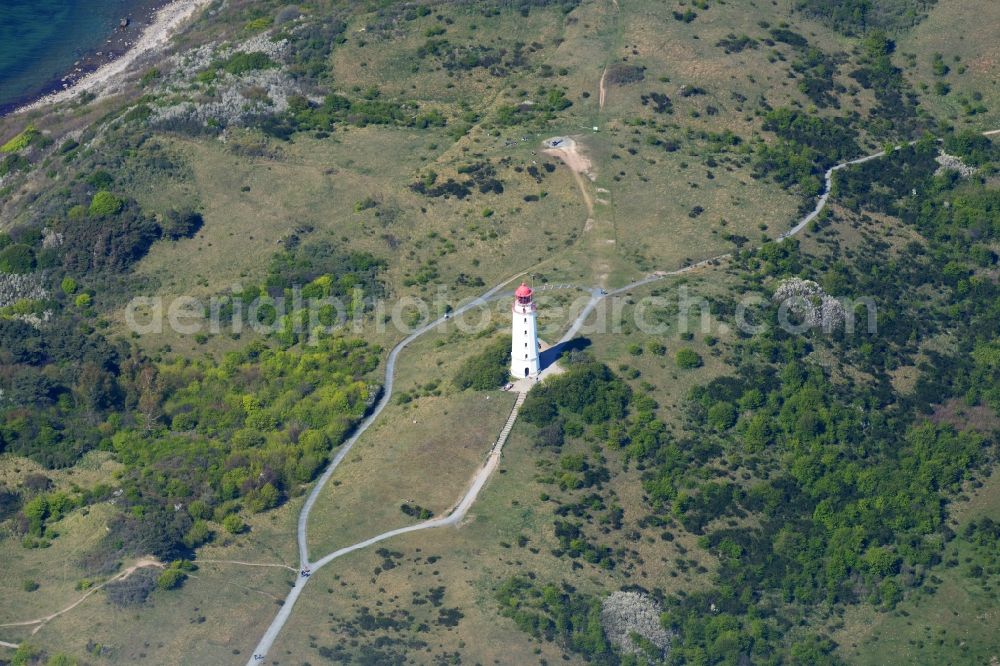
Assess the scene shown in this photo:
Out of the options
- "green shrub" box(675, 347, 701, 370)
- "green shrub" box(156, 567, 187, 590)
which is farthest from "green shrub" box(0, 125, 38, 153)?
"green shrub" box(675, 347, 701, 370)

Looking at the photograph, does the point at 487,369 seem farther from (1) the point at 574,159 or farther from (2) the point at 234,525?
(1) the point at 574,159

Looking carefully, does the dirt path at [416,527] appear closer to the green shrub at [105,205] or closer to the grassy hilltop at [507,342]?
the grassy hilltop at [507,342]

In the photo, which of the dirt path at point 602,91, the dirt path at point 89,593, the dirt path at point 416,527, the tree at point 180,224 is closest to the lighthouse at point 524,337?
the dirt path at point 416,527

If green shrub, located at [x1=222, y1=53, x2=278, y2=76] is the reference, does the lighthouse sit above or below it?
below

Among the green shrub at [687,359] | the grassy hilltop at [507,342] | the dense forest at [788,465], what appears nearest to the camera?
the dense forest at [788,465]

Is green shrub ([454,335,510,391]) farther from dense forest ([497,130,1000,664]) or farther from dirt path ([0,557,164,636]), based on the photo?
dirt path ([0,557,164,636])
